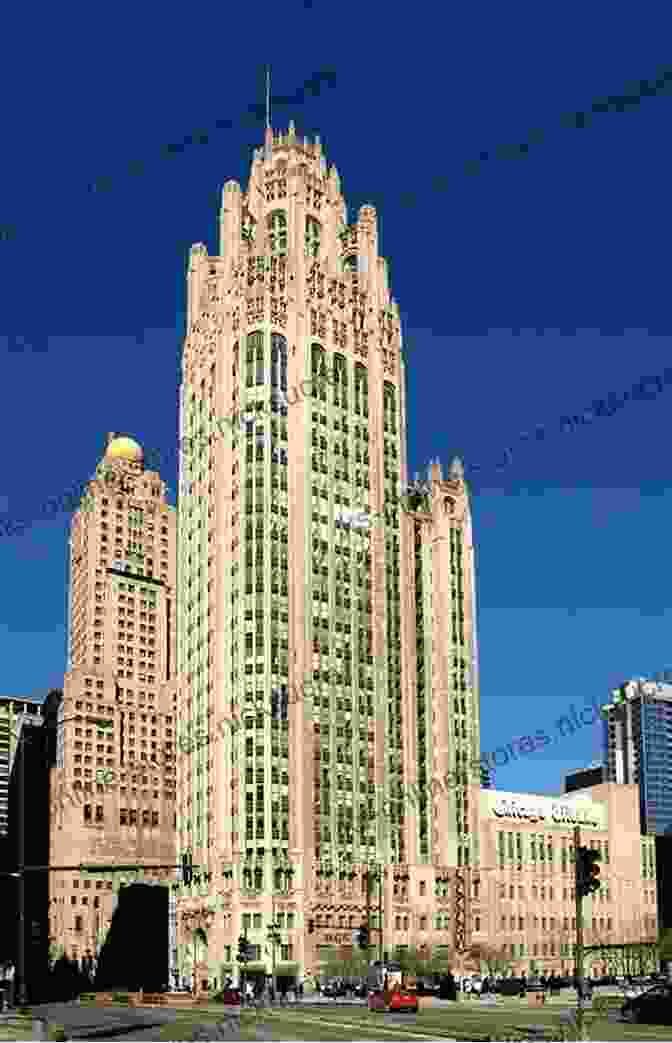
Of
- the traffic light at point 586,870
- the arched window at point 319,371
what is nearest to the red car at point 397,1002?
the traffic light at point 586,870

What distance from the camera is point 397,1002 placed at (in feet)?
274

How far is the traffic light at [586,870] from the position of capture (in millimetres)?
51062

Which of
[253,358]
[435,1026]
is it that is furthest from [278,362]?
[435,1026]

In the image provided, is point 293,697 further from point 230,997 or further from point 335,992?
Answer: point 230,997

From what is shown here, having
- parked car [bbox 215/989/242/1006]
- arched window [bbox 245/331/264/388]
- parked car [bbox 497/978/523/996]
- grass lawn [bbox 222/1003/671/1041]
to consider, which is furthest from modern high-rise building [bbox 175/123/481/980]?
grass lawn [bbox 222/1003/671/1041]

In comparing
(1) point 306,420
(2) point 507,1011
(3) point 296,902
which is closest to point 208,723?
(3) point 296,902

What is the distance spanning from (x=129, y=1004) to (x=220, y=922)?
57767 mm

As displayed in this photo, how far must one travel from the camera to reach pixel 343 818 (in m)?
184

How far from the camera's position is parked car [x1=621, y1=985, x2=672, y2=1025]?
6444 centimetres

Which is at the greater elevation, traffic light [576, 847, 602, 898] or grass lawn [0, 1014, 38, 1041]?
traffic light [576, 847, 602, 898]

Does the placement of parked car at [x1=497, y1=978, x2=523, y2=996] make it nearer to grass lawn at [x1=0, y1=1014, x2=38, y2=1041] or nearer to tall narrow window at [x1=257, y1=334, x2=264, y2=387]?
grass lawn at [x1=0, y1=1014, x2=38, y2=1041]

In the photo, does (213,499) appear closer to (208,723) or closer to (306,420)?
(306,420)

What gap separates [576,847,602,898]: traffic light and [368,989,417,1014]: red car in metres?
34.5

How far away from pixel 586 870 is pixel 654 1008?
58.3ft
